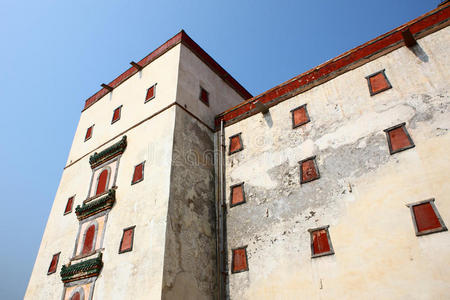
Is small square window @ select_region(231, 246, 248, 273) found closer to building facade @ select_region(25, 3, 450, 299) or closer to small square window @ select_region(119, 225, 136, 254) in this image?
building facade @ select_region(25, 3, 450, 299)

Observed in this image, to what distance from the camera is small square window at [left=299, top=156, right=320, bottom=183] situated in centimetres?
1162

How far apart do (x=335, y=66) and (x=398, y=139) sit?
14.1ft

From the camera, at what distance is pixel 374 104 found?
37.3ft

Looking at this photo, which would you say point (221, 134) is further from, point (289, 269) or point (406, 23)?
point (406, 23)

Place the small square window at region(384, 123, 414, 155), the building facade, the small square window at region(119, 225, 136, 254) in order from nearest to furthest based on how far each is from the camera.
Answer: the building facade, the small square window at region(384, 123, 414, 155), the small square window at region(119, 225, 136, 254)

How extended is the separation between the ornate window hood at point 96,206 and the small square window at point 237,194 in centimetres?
497

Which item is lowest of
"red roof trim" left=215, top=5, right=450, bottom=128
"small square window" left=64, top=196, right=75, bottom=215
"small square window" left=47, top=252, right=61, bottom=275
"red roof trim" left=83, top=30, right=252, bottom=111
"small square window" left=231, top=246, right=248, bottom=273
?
"small square window" left=231, top=246, right=248, bottom=273

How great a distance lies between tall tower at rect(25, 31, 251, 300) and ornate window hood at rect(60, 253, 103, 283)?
0.13 feet

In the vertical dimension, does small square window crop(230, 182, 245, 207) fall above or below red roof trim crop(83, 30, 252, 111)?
below

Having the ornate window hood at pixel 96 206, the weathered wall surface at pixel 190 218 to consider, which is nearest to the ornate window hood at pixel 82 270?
the ornate window hood at pixel 96 206

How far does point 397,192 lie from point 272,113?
6332mm

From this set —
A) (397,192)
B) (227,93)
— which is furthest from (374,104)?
(227,93)

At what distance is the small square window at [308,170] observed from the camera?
1162 cm

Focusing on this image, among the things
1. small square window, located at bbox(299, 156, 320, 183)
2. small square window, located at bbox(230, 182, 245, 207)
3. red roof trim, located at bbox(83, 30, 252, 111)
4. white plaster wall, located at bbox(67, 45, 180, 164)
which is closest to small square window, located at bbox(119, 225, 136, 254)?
small square window, located at bbox(230, 182, 245, 207)
